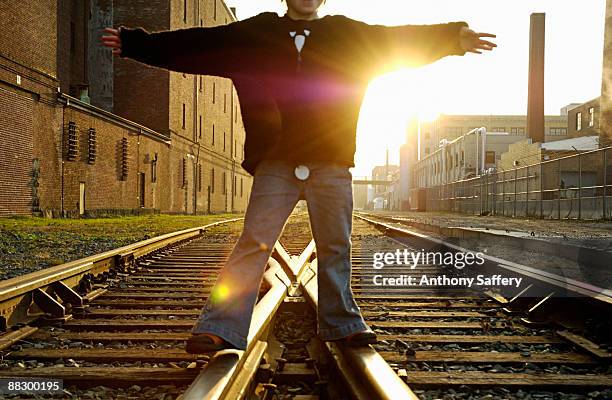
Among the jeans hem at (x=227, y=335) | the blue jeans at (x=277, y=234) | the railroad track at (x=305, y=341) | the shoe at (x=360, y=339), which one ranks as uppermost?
the blue jeans at (x=277, y=234)

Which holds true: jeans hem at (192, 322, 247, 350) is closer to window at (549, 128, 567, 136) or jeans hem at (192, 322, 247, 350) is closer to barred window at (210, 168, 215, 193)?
barred window at (210, 168, 215, 193)

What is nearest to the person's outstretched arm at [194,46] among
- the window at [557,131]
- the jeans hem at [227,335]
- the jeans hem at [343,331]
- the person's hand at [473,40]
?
the person's hand at [473,40]

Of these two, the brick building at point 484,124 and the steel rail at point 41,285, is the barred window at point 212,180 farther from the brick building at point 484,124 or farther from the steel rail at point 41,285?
the brick building at point 484,124

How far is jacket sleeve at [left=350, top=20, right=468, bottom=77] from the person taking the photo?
2.62 m

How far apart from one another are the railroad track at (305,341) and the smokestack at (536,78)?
35.2 meters

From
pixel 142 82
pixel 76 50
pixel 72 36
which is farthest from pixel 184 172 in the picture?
pixel 72 36

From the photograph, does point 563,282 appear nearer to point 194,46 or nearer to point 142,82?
point 194,46

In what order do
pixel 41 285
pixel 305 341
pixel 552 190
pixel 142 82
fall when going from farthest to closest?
pixel 142 82, pixel 552 190, pixel 41 285, pixel 305 341

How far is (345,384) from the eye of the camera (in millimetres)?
2070

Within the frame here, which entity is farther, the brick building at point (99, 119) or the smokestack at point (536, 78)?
the smokestack at point (536, 78)

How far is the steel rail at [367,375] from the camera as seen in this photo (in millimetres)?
1746

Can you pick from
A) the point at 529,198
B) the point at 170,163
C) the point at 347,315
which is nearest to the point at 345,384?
the point at 347,315

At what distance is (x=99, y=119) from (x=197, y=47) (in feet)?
70.0

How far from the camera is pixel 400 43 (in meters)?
2.64
